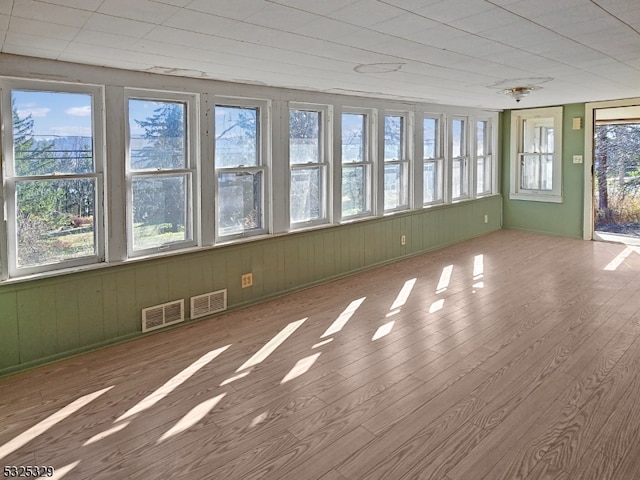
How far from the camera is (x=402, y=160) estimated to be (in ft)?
20.9

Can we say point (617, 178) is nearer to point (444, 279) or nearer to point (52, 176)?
point (444, 279)

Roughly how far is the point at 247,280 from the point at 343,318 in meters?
1.05

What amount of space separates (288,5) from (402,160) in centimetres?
443

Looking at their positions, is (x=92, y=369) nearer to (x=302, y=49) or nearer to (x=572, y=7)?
(x=302, y=49)

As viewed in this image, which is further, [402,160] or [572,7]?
[402,160]

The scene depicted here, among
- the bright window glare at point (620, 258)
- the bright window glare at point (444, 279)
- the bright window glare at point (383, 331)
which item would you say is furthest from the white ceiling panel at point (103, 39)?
the bright window glare at point (620, 258)

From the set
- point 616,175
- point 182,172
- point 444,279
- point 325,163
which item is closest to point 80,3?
point 182,172

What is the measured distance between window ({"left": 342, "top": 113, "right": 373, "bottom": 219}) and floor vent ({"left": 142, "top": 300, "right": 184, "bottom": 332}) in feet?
7.75

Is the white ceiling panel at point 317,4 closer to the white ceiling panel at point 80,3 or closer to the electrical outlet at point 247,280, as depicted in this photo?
the white ceiling panel at point 80,3

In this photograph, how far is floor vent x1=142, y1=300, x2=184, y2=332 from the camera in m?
3.82

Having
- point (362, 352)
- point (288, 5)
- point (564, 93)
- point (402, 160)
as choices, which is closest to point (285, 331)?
point (362, 352)

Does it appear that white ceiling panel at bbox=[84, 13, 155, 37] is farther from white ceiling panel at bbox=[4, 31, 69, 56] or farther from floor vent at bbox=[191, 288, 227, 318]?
floor vent at bbox=[191, 288, 227, 318]

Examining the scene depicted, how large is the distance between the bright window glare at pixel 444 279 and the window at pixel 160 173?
2683mm

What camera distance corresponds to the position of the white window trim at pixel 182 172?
12.2ft
